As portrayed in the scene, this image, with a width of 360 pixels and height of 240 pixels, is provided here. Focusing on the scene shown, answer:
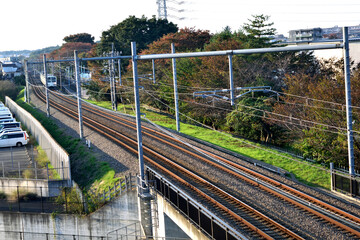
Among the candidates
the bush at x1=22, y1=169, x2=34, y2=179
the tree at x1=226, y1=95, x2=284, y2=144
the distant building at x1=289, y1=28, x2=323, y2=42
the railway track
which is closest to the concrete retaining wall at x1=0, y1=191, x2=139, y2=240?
the railway track

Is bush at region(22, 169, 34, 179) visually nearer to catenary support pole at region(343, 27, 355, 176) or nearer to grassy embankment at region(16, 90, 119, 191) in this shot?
grassy embankment at region(16, 90, 119, 191)

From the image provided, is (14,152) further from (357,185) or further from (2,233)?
(357,185)

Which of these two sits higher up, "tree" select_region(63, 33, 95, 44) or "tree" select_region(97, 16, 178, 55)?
"tree" select_region(63, 33, 95, 44)

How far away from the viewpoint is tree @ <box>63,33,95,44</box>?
134 metres

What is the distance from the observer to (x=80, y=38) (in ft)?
444

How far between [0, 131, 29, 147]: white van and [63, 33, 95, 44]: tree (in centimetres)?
10136

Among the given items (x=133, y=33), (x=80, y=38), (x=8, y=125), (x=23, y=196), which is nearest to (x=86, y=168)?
(x=23, y=196)

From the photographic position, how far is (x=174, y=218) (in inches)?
659

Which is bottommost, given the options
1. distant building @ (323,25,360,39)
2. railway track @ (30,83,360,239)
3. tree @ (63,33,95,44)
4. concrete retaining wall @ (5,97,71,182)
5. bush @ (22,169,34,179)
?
bush @ (22,169,34,179)

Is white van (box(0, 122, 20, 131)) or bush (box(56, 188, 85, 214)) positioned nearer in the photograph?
bush (box(56, 188, 85, 214))

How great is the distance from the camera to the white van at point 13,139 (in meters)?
35.9

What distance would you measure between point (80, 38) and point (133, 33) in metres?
57.8

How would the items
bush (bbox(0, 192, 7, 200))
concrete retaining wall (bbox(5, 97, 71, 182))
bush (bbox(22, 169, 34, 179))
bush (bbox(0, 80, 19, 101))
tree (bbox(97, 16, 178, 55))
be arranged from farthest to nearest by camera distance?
tree (bbox(97, 16, 178, 55)), bush (bbox(0, 80, 19, 101)), bush (bbox(22, 169, 34, 179)), bush (bbox(0, 192, 7, 200)), concrete retaining wall (bbox(5, 97, 71, 182))

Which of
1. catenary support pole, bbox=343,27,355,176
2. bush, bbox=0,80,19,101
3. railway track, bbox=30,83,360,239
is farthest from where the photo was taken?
bush, bbox=0,80,19,101
